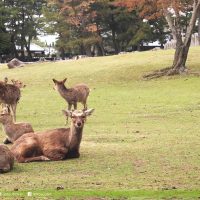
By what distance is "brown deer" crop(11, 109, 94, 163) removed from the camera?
1149 cm

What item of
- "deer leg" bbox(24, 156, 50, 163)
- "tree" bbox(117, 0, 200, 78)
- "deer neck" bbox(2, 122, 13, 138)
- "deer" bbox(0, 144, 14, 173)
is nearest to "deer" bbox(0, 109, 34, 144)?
"deer neck" bbox(2, 122, 13, 138)

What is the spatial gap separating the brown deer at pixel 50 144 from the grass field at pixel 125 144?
0.95ft

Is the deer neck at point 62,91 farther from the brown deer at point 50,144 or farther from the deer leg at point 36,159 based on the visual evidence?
the deer leg at point 36,159

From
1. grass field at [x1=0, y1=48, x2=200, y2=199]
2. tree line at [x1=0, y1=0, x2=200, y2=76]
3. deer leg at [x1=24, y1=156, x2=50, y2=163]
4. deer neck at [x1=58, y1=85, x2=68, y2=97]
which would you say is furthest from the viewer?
tree line at [x1=0, y1=0, x2=200, y2=76]

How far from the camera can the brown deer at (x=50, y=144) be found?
452 inches

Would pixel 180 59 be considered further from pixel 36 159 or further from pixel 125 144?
pixel 36 159

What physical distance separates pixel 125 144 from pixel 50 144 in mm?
2705

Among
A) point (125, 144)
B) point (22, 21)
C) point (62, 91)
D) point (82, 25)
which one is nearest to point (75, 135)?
point (125, 144)

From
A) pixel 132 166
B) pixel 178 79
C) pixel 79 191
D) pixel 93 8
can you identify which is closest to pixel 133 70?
pixel 178 79

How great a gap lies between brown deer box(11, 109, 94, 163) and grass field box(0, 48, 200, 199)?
0.95 feet

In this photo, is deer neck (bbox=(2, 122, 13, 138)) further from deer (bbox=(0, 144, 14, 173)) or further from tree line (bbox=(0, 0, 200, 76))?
tree line (bbox=(0, 0, 200, 76))

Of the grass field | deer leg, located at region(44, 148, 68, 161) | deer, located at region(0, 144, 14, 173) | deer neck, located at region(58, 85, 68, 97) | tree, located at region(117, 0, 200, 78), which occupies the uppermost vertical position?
tree, located at region(117, 0, 200, 78)

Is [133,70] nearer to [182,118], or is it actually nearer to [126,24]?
[182,118]

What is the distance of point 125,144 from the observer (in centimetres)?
1378
